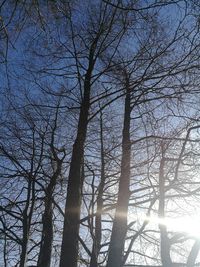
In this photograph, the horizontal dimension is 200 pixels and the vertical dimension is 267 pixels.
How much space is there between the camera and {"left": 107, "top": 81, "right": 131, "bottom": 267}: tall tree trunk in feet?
24.9

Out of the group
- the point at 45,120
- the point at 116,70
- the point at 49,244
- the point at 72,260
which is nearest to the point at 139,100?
the point at 116,70

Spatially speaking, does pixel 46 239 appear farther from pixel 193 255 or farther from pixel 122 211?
pixel 193 255

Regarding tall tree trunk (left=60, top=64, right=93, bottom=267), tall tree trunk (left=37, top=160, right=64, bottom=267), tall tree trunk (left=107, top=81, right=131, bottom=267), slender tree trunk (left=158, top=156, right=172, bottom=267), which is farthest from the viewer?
tall tree trunk (left=37, top=160, right=64, bottom=267)

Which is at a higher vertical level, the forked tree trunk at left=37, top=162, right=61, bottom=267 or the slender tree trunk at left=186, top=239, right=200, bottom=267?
the forked tree trunk at left=37, top=162, right=61, bottom=267

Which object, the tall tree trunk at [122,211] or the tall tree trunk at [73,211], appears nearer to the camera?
the tall tree trunk at [73,211]

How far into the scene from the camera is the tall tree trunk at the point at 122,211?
24.9ft

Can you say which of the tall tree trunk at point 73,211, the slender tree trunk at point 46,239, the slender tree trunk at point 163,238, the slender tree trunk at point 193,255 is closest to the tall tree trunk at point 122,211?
the tall tree trunk at point 73,211

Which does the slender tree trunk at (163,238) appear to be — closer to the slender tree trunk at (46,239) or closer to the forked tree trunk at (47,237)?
the forked tree trunk at (47,237)

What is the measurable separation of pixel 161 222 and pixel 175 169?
3.39 feet

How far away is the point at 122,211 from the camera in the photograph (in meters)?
7.96

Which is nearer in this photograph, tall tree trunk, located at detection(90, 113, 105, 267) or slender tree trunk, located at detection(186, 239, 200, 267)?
slender tree trunk, located at detection(186, 239, 200, 267)

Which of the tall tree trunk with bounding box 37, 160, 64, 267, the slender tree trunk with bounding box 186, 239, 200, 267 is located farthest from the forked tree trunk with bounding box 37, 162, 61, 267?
the slender tree trunk with bounding box 186, 239, 200, 267

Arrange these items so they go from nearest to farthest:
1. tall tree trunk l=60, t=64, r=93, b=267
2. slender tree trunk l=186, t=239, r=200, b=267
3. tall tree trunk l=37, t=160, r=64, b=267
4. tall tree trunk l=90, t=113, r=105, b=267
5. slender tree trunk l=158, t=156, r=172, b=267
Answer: slender tree trunk l=186, t=239, r=200, b=267, slender tree trunk l=158, t=156, r=172, b=267, tall tree trunk l=60, t=64, r=93, b=267, tall tree trunk l=90, t=113, r=105, b=267, tall tree trunk l=37, t=160, r=64, b=267

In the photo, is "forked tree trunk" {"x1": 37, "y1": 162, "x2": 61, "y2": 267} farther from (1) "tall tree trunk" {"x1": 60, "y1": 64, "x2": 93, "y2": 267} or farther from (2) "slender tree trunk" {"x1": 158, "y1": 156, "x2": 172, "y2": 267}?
(2) "slender tree trunk" {"x1": 158, "y1": 156, "x2": 172, "y2": 267}
